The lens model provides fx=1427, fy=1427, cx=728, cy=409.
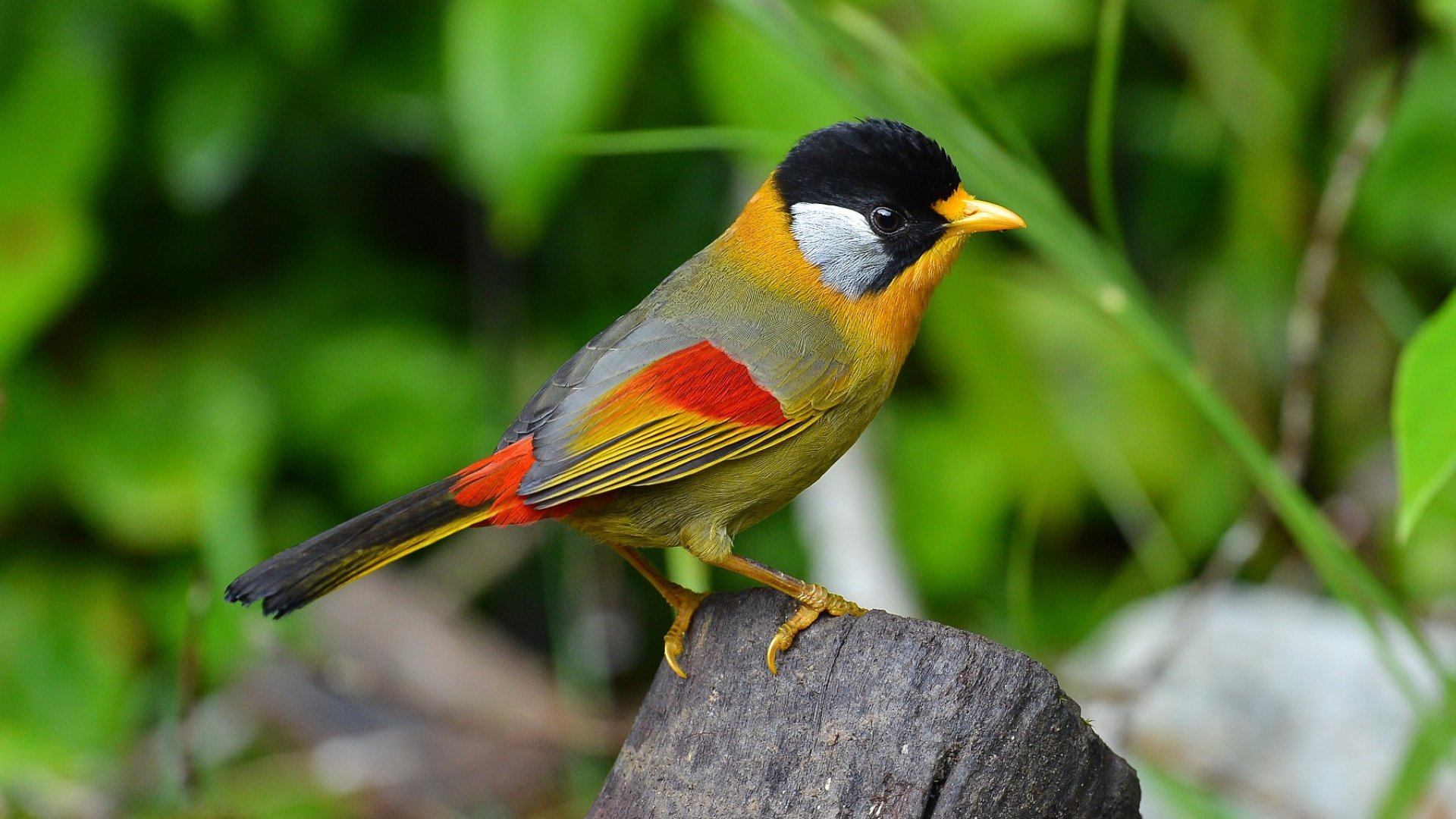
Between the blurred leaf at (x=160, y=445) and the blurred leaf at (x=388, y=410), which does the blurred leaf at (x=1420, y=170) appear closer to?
the blurred leaf at (x=388, y=410)

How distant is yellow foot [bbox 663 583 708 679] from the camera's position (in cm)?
220

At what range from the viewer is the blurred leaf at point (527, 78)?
331cm

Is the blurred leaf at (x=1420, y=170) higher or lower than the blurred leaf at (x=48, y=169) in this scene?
lower

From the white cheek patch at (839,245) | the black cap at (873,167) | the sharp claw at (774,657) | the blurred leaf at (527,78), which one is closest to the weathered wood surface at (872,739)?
the sharp claw at (774,657)

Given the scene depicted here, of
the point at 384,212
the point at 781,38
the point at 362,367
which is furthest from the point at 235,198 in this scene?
the point at 781,38

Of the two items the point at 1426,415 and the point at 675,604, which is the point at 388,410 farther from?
the point at 1426,415

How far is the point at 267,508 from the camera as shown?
4254 millimetres

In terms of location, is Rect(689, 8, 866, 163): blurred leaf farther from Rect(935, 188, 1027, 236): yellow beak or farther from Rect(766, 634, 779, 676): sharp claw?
Rect(766, 634, 779, 676): sharp claw

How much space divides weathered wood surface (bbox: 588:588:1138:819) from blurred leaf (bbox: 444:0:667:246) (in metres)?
1.59

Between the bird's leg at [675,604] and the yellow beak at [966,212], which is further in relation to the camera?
the yellow beak at [966,212]

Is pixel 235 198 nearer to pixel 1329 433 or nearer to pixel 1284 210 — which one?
pixel 1284 210

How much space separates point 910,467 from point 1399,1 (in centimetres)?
219

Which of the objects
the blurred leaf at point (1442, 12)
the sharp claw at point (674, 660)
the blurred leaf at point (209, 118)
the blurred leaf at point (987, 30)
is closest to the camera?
the sharp claw at point (674, 660)

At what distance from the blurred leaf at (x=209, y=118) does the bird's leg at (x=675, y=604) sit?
195 cm
